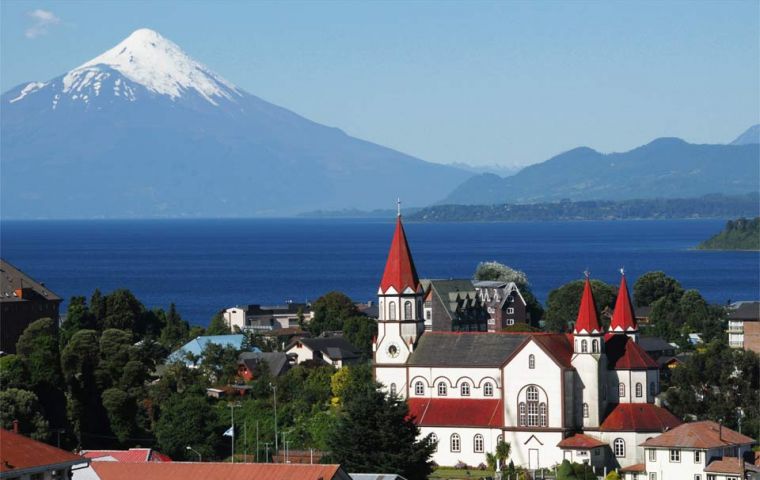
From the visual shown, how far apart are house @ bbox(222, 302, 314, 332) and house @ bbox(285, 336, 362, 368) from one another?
20.1 meters

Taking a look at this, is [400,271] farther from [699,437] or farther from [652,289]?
[652,289]

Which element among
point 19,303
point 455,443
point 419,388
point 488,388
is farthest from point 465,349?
point 19,303

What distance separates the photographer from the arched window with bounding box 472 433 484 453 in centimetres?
6000

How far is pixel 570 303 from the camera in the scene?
97.0m

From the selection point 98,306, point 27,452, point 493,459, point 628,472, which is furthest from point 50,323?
point 27,452

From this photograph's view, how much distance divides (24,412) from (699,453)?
20795mm

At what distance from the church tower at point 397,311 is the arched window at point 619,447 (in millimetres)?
9130

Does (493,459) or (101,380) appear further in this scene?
(101,380)

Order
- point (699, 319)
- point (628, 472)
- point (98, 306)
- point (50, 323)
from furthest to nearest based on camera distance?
1. point (699, 319)
2. point (98, 306)
3. point (50, 323)
4. point (628, 472)

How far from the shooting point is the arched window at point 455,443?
198ft

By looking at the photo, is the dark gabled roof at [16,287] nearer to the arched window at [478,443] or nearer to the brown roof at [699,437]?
the arched window at [478,443]

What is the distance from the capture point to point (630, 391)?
197ft

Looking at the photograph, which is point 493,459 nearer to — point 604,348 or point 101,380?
point 604,348

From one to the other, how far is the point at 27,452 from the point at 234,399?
38.4 metres
